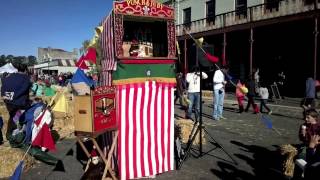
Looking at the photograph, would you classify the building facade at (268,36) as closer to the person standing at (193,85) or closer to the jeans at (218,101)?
the jeans at (218,101)

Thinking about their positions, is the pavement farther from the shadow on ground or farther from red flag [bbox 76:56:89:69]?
red flag [bbox 76:56:89:69]

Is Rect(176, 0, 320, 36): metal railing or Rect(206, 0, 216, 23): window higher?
Rect(206, 0, 216, 23): window

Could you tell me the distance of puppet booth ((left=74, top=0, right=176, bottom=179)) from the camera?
19.9 ft

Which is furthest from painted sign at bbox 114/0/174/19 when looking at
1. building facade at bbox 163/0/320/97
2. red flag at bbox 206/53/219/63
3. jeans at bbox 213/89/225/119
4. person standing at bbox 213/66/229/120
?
building facade at bbox 163/0/320/97

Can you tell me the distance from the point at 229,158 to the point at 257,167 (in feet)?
2.62

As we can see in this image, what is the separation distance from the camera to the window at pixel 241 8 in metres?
27.5

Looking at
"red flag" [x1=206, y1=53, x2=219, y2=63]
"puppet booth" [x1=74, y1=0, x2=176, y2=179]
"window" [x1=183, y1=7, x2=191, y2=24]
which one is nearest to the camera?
"puppet booth" [x1=74, y1=0, x2=176, y2=179]

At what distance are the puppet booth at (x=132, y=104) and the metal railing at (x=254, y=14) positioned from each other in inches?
485

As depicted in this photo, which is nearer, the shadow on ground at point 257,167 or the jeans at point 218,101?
the shadow on ground at point 257,167

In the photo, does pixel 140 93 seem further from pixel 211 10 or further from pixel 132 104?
Result: pixel 211 10

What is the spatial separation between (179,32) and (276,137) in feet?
85.2

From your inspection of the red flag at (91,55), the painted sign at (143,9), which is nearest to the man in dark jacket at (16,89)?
the red flag at (91,55)

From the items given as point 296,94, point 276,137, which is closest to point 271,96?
point 296,94

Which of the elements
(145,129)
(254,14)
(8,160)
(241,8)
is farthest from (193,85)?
(241,8)
